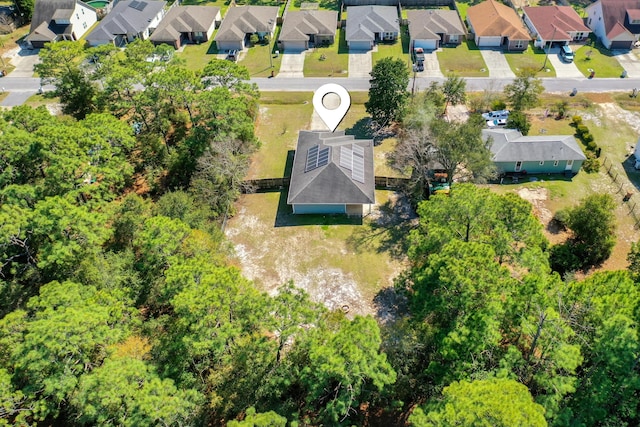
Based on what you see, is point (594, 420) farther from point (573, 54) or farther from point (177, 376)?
point (573, 54)

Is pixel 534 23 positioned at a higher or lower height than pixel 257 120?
higher

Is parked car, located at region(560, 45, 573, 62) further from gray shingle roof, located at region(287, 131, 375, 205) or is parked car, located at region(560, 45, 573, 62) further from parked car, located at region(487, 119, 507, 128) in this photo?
gray shingle roof, located at region(287, 131, 375, 205)

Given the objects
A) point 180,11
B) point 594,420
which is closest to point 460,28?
point 180,11

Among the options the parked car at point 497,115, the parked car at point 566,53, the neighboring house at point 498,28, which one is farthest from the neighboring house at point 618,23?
the parked car at point 497,115

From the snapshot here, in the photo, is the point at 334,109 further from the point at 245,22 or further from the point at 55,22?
the point at 55,22

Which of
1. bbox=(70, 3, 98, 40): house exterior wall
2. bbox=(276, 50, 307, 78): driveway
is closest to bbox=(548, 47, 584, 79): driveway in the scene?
bbox=(276, 50, 307, 78): driveway
